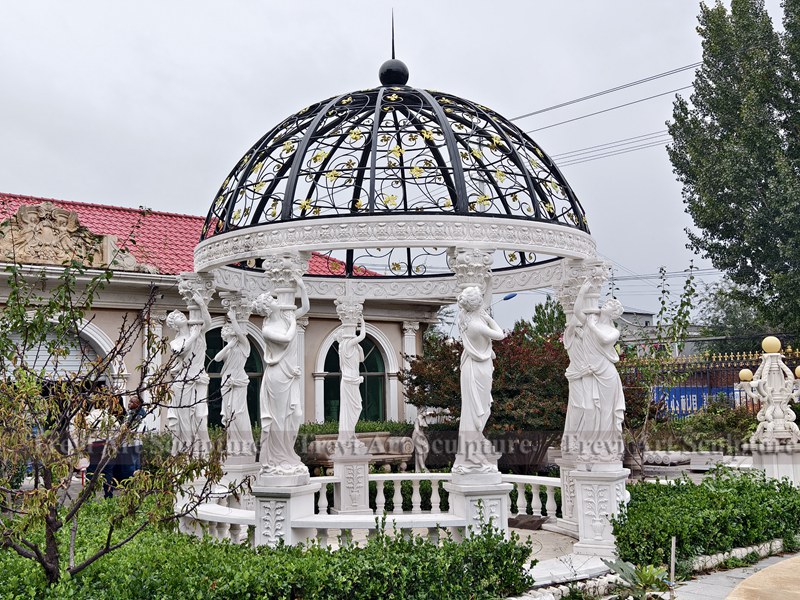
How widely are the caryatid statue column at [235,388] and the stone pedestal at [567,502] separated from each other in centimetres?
381

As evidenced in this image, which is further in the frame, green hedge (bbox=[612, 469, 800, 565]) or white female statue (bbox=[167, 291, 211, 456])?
white female statue (bbox=[167, 291, 211, 456])

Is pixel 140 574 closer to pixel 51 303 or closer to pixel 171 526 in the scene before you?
pixel 171 526

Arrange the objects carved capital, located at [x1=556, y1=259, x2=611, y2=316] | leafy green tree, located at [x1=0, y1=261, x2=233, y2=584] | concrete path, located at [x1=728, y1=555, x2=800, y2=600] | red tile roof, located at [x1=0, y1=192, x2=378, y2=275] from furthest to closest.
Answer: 1. red tile roof, located at [x1=0, y1=192, x2=378, y2=275]
2. carved capital, located at [x1=556, y1=259, x2=611, y2=316]
3. concrete path, located at [x1=728, y1=555, x2=800, y2=600]
4. leafy green tree, located at [x1=0, y1=261, x2=233, y2=584]

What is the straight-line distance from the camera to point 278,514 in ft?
23.1

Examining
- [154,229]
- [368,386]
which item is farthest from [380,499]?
[154,229]

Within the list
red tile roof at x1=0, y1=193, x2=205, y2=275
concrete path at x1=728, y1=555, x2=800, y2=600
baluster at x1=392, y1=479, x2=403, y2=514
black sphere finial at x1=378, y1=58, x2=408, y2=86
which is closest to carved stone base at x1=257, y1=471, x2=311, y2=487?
concrete path at x1=728, y1=555, x2=800, y2=600

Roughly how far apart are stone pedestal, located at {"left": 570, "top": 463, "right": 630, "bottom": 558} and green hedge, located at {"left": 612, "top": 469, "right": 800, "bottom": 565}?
0.58 feet

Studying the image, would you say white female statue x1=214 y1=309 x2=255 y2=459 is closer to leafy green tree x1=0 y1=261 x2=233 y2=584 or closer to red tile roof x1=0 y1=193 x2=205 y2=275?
leafy green tree x1=0 y1=261 x2=233 y2=584

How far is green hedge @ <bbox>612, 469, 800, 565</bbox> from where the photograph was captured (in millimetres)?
7262

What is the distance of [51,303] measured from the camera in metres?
5.34

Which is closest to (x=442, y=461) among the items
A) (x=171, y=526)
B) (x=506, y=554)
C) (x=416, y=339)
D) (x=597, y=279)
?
(x=416, y=339)

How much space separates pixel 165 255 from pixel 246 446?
965 centimetres

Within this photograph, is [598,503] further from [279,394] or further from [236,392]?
[236,392]

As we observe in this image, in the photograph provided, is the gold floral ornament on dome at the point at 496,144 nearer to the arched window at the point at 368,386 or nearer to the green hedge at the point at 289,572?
the green hedge at the point at 289,572
